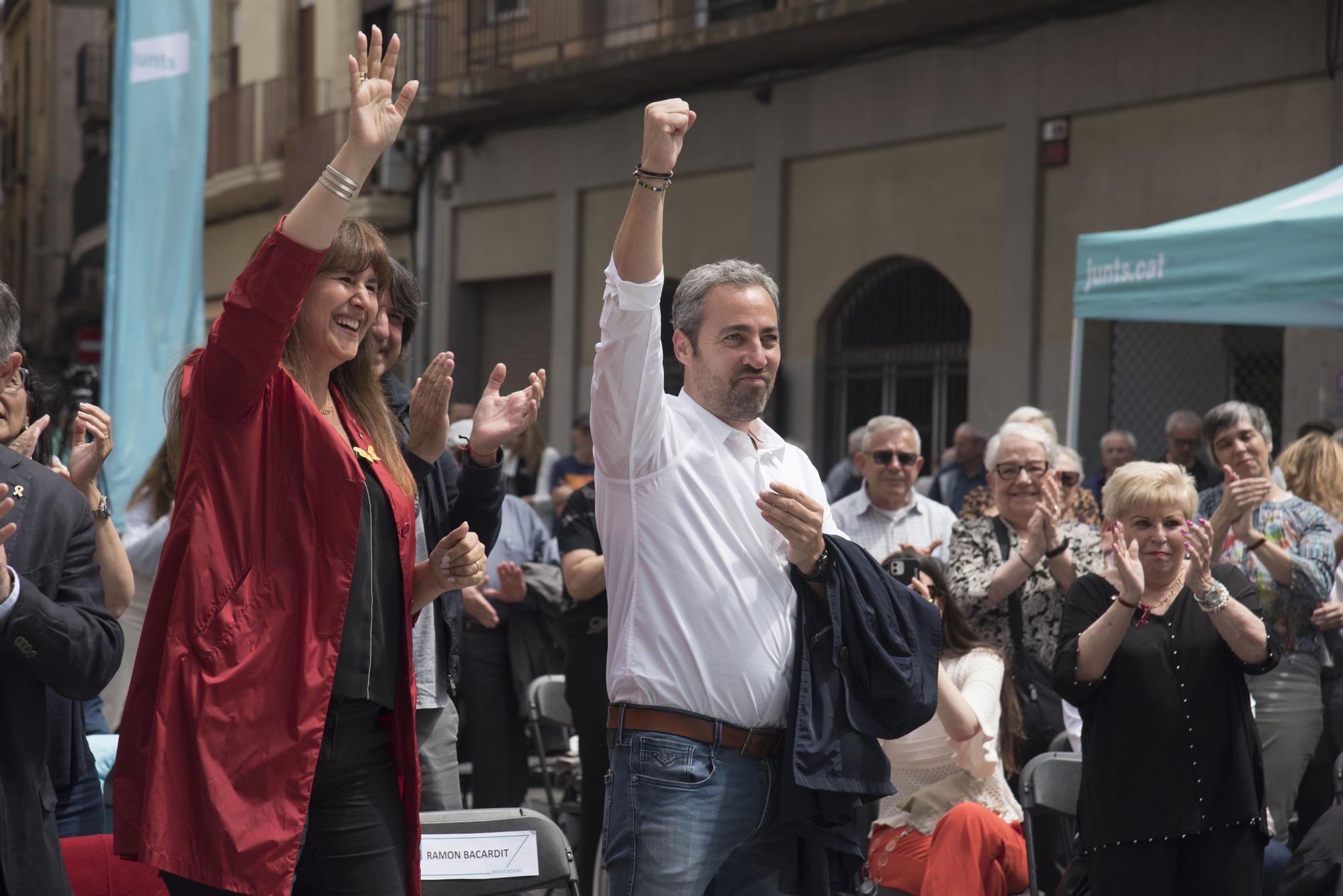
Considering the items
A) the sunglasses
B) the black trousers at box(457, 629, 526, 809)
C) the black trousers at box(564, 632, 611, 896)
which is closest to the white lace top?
the black trousers at box(564, 632, 611, 896)

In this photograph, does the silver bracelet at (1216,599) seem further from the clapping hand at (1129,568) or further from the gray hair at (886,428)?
the gray hair at (886,428)

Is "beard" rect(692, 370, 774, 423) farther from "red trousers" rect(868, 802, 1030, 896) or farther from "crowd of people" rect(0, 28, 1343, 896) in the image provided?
"red trousers" rect(868, 802, 1030, 896)

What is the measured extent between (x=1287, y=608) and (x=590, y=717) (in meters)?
2.79

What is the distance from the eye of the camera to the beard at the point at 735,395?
3.69 m

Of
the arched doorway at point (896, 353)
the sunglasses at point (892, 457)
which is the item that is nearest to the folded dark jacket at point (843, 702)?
the sunglasses at point (892, 457)

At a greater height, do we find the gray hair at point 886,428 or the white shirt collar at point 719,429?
the gray hair at point 886,428

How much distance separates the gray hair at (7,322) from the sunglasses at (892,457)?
15.2 feet

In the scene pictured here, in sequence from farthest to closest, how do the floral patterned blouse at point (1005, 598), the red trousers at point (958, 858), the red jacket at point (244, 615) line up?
1. the floral patterned blouse at point (1005, 598)
2. the red trousers at point (958, 858)
3. the red jacket at point (244, 615)

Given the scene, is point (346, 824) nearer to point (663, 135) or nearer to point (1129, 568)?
point (663, 135)

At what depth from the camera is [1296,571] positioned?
6.52 meters

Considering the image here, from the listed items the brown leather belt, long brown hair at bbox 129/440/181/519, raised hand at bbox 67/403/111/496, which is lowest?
the brown leather belt

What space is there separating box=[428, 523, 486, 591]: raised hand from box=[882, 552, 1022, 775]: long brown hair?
110 inches

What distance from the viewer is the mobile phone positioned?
5719mm

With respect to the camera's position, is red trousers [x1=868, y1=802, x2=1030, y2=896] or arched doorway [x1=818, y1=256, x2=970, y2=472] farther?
arched doorway [x1=818, y1=256, x2=970, y2=472]
